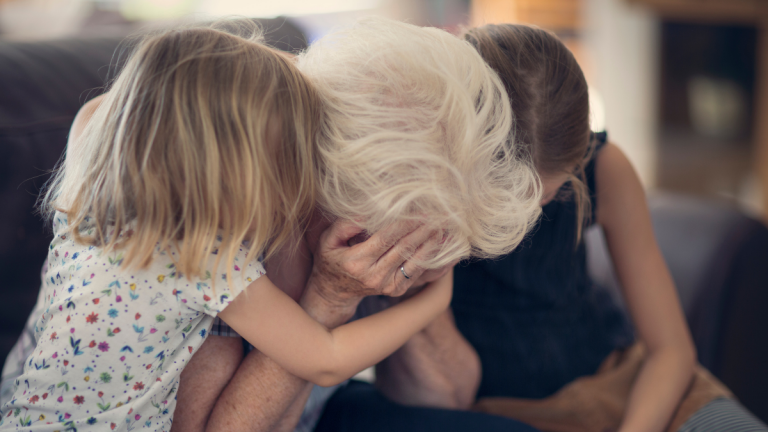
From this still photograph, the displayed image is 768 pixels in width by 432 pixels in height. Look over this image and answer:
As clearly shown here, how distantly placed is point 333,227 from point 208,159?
0.59ft

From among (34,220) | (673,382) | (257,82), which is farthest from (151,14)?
(673,382)

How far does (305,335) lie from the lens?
661mm

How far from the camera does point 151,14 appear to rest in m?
3.47

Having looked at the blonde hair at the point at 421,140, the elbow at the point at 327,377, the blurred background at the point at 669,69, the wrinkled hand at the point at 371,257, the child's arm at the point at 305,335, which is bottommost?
the blurred background at the point at 669,69

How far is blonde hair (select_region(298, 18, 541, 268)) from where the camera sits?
0.62 metres

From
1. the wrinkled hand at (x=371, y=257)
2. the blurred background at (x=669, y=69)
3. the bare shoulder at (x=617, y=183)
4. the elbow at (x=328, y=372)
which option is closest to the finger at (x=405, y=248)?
the wrinkled hand at (x=371, y=257)

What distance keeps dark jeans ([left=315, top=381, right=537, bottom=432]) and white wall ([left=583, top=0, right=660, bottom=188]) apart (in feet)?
10.0

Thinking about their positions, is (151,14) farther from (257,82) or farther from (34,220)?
(257,82)

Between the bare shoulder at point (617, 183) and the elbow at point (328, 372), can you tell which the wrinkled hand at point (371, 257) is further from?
the bare shoulder at point (617, 183)

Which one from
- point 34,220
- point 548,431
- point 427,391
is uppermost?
point 34,220

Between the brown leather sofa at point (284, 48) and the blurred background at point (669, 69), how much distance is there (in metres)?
2.11

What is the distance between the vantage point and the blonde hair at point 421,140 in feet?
2.04

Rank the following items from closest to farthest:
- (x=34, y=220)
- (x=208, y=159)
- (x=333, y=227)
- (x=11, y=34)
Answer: (x=208, y=159), (x=333, y=227), (x=34, y=220), (x=11, y=34)

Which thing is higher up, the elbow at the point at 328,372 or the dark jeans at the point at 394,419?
the elbow at the point at 328,372
